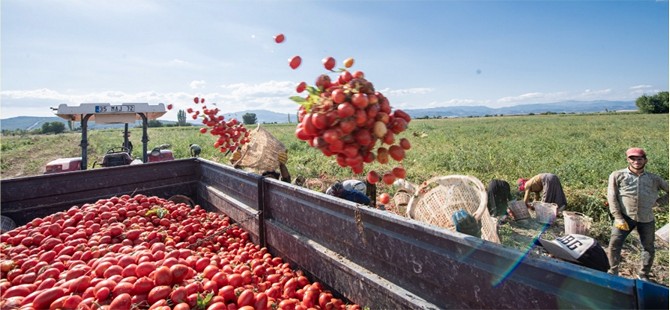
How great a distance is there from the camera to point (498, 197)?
6.64 m

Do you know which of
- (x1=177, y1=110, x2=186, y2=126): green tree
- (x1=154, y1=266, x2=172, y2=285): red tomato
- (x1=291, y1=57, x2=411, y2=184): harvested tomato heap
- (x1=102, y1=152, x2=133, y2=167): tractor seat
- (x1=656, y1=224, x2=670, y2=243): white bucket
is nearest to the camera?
(x1=291, y1=57, x2=411, y2=184): harvested tomato heap

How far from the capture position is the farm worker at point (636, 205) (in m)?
4.71

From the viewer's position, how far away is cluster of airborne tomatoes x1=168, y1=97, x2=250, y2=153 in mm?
5867

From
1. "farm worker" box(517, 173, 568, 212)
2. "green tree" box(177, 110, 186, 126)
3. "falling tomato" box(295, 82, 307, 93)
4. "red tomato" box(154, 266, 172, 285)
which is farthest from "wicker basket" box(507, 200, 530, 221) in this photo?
"green tree" box(177, 110, 186, 126)

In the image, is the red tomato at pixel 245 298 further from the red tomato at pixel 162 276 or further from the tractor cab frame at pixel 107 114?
the tractor cab frame at pixel 107 114

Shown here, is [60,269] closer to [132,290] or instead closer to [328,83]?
[132,290]

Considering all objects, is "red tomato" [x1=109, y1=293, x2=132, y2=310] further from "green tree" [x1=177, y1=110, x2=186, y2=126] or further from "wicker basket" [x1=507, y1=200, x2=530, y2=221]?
"green tree" [x1=177, y1=110, x2=186, y2=126]

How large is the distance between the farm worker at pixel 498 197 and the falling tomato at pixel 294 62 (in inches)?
217

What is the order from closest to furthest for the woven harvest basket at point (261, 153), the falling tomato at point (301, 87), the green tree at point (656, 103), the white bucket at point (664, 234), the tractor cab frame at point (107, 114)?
the falling tomato at point (301, 87)
the white bucket at point (664, 234)
the woven harvest basket at point (261, 153)
the tractor cab frame at point (107, 114)
the green tree at point (656, 103)

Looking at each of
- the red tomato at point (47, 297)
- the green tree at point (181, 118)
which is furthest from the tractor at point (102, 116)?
the green tree at point (181, 118)

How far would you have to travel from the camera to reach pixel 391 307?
7.00ft

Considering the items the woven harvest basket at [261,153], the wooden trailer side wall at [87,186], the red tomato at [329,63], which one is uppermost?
the red tomato at [329,63]

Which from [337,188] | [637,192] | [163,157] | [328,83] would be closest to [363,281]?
[328,83]

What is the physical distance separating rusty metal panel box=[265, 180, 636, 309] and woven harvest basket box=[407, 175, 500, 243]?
244 centimetres
